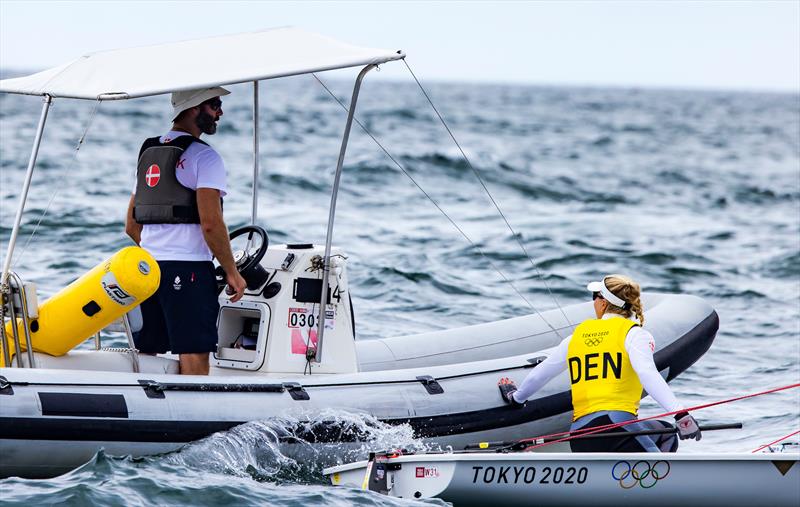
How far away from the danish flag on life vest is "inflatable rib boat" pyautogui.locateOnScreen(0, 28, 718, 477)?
39cm

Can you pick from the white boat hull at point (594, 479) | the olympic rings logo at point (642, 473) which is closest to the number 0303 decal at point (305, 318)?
the white boat hull at point (594, 479)

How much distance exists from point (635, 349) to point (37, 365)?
277 centimetres

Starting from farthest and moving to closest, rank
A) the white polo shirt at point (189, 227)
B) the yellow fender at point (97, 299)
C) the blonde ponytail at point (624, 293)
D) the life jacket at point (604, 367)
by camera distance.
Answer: the white polo shirt at point (189, 227) < the yellow fender at point (97, 299) < the blonde ponytail at point (624, 293) < the life jacket at point (604, 367)

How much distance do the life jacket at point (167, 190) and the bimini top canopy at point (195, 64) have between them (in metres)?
0.36

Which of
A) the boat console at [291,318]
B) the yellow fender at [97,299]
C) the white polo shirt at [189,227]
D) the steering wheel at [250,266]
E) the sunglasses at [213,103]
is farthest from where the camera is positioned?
the boat console at [291,318]

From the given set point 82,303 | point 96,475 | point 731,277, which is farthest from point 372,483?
point 731,277

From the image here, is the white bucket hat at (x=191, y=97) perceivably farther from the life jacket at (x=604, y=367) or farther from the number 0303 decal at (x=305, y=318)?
the life jacket at (x=604, y=367)

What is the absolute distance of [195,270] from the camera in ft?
19.2

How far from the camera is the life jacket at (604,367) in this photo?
5297 mm

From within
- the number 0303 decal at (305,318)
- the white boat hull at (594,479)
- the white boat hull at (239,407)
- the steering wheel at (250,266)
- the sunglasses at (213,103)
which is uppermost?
the sunglasses at (213,103)

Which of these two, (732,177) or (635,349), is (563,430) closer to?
(635,349)

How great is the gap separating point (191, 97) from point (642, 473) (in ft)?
8.77

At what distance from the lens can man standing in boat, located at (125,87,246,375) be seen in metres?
5.75

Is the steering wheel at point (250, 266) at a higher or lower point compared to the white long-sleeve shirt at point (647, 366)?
higher
